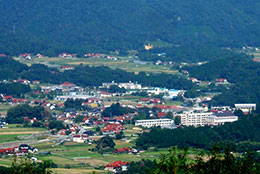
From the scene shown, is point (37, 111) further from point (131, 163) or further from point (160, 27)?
point (160, 27)

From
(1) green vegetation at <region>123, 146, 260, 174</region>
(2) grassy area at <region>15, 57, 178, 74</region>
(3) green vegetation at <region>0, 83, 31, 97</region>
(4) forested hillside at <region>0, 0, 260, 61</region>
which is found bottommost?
(1) green vegetation at <region>123, 146, 260, 174</region>

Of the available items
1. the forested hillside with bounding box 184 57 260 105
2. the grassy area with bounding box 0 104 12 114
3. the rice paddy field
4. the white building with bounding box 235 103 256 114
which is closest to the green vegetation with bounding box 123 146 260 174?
the rice paddy field

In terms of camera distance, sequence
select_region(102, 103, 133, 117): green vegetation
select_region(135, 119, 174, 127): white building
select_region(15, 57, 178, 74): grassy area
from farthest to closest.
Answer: select_region(15, 57, 178, 74): grassy area < select_region(102, 103, 133, 117): green vegetation < select_region(135, 119, 174, 127): white building

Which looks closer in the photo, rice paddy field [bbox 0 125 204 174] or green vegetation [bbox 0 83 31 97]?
rice paddy field [bbox 0 125 204 174]

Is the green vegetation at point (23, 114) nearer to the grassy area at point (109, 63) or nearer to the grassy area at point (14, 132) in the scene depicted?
the grassy area at point (14, 132)

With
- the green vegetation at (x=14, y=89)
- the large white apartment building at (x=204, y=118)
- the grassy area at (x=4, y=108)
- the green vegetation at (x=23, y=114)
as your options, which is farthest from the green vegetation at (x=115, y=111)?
the green vegetation at (x=14, y=89)

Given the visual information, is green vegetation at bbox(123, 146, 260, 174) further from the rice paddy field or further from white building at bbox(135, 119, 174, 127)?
white building at bbox(135, 119, 174, 127)

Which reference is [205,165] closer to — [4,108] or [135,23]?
[4,108]

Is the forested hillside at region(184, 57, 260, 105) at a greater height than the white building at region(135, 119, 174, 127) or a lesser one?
greater

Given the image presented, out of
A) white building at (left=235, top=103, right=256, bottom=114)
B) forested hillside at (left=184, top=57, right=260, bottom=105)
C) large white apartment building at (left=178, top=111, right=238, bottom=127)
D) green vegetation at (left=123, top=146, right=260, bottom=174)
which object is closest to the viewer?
green vegetation at (left=123, top=146, right=260, bottom=174)

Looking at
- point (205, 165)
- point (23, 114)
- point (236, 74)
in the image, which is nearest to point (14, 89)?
point (23, 114)
